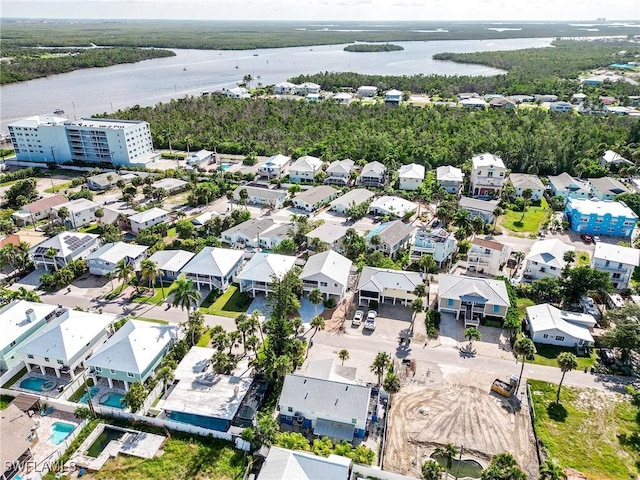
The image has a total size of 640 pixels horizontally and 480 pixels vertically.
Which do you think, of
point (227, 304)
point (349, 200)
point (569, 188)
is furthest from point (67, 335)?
point (569, 188)

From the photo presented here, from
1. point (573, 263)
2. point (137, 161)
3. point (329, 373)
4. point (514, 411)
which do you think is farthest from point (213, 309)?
point (137, 161)

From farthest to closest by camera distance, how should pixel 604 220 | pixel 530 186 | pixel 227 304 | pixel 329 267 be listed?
pixel 530 186
pixel 604 220
pixel 329 267
pixel 227 304

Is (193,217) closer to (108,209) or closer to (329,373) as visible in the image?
(108,209)

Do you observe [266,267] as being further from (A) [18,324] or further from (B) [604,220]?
(B) [604,220]

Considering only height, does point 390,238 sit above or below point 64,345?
below

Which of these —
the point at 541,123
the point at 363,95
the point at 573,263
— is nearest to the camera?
the point at 573,263

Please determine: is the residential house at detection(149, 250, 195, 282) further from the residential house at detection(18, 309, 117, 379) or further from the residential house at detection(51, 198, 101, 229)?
the residential house at detection(51, 198, 101, 229)

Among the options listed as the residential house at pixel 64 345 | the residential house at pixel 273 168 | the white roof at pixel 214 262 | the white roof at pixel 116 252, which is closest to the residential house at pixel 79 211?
the white roof at pixel 116 252
